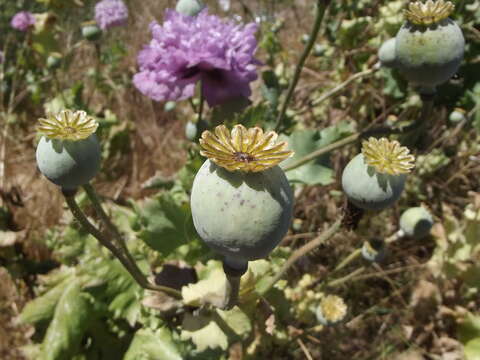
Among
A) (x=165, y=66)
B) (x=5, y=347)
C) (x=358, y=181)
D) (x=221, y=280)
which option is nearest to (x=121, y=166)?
(x=5, y=347)

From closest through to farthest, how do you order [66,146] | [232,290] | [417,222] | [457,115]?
[66,146]
[232,290]
[417,222]
[457,115]

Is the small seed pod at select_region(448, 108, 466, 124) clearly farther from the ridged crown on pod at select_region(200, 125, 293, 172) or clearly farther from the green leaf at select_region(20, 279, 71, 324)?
the green leaf at select_region(20, 279, 71, 324)

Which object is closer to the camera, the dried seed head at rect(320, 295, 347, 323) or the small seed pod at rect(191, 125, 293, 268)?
the small seed pod at rect(191, 125, 293, 268)

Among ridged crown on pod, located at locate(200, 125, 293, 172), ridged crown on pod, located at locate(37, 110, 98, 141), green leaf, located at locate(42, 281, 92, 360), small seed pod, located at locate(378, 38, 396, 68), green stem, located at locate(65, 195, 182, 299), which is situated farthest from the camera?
green leaf, located at locate(42, 281, 92, 360)

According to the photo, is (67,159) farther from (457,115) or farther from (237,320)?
(457,115)

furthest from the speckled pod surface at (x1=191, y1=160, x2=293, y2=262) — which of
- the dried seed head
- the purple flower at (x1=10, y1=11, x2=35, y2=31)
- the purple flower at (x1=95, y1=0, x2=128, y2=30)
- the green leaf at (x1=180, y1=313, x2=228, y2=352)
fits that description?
the purple flower at (x1=10, y1=11, x2=35, y2=31)

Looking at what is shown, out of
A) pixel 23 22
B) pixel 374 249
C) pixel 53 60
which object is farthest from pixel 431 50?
pixel 23 22

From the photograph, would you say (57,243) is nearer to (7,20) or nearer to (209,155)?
(209,155)
